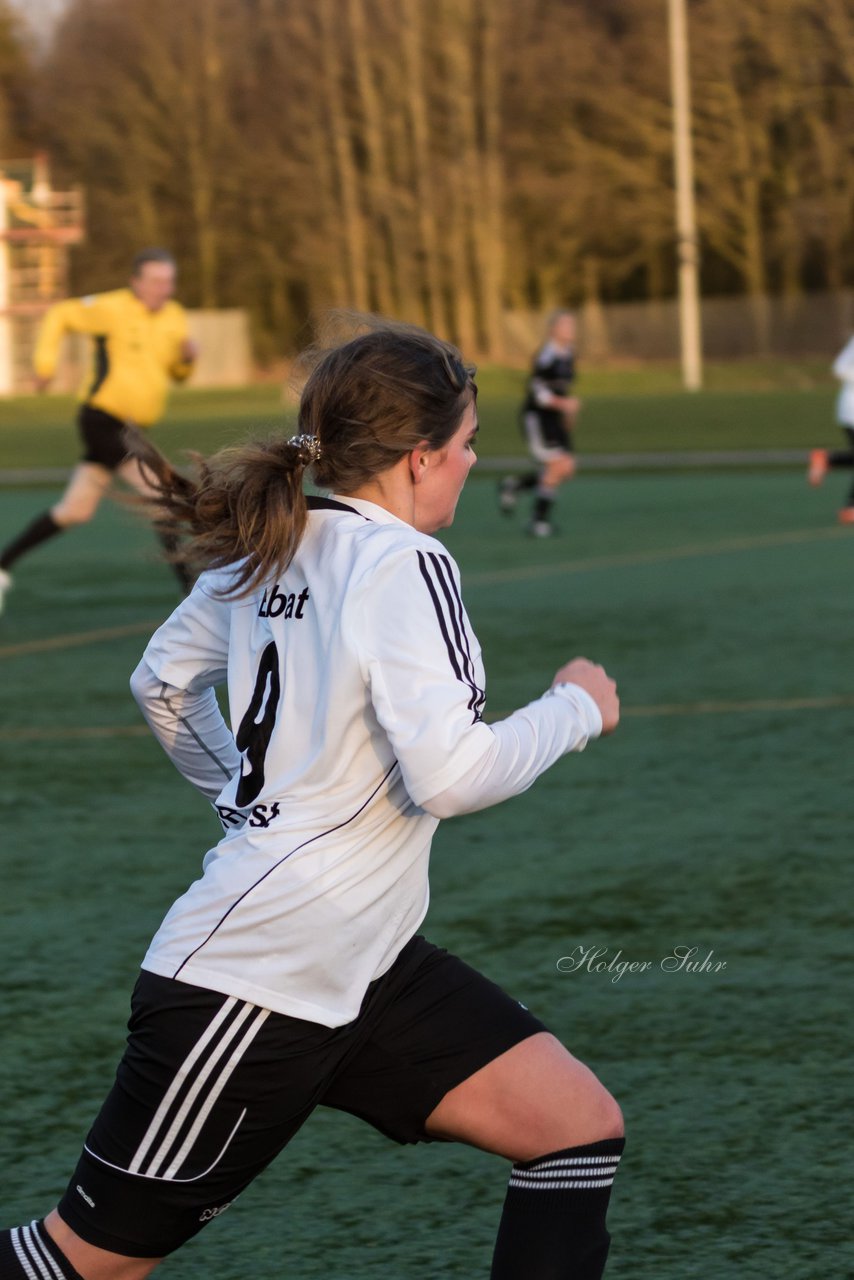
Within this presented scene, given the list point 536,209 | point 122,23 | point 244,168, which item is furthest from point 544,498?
point 122,23

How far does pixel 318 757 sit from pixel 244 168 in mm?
70176

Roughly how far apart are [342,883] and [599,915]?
3.00 meters

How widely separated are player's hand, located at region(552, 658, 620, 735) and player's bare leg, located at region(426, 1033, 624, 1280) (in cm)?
47

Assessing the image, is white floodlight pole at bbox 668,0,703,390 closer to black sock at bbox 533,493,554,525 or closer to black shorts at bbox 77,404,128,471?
black sock at bbox 533,493,554,525

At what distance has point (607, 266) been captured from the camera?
66.9 m

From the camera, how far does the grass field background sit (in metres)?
3.66

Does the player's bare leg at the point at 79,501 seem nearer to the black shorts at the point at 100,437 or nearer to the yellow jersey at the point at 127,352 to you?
the black shorts at the point at 100,437

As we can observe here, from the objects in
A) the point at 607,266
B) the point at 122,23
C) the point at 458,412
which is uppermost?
the point at 122,23

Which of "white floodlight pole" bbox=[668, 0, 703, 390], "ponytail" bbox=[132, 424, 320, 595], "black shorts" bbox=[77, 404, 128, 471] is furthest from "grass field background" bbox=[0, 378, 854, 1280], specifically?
"white floodlight pole" bbox=[668, 0, 703, 390]

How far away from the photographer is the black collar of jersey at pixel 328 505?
9.16 feet

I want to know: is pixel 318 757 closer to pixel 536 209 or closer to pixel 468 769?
pixel 468 769

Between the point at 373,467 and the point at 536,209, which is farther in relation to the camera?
the point at 536,209

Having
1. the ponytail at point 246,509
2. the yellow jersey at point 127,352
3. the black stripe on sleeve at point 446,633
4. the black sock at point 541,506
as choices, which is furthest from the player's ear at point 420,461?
the black sock at point 541,506

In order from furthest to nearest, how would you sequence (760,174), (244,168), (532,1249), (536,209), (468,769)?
(244,168), (536,209), (760,174), (532,1249), (468,769)
